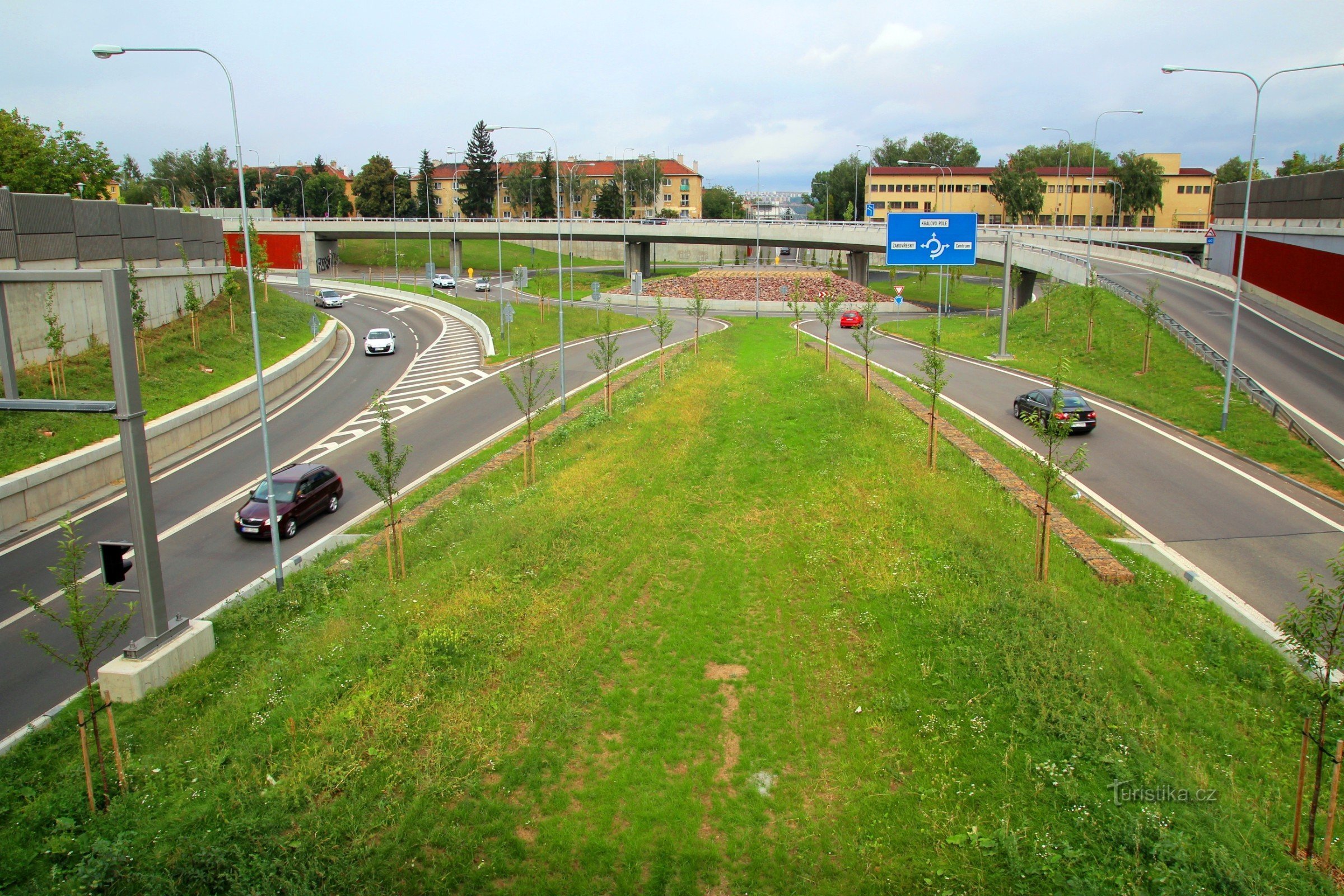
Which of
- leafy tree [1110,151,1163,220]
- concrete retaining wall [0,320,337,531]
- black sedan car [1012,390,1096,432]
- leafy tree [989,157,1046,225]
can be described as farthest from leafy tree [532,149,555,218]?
black sedan car [1012,390,1096,432]

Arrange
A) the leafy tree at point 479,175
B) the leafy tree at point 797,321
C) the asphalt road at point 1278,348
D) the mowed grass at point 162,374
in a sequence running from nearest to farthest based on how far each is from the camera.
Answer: the mowed grass at point 162,374 → the asphalt road at point 1278,348 → the leafy tree at point 797,321 → the leafy tree at point 479,175

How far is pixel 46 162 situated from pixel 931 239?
55.8 meters

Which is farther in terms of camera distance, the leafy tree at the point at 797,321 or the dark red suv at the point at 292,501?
the leafy tree at the point at 797,321

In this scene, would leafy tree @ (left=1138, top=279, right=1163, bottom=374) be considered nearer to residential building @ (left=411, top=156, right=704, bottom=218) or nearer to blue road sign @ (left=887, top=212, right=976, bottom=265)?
blue road sign @ (left=887, top=212, right=976, bottom=265)

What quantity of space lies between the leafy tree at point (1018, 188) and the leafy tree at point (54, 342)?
283 ft

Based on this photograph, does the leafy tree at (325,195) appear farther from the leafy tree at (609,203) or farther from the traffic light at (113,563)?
the traffic light at (113,563)

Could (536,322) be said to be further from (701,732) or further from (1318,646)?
(1318,646)

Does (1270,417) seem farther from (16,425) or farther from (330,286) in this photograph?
(330,286)

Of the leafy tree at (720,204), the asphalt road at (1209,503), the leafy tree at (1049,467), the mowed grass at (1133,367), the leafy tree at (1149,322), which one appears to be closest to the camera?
the leafy tree at (1049,467)

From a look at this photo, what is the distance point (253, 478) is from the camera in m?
24.1

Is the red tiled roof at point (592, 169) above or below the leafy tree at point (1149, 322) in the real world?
above

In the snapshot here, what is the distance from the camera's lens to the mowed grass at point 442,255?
94.9 meters

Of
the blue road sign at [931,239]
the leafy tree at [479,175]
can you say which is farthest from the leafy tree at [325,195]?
the blue road sign at [931,239]

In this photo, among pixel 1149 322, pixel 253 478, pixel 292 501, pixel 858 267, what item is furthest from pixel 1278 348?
pixel 858 267
